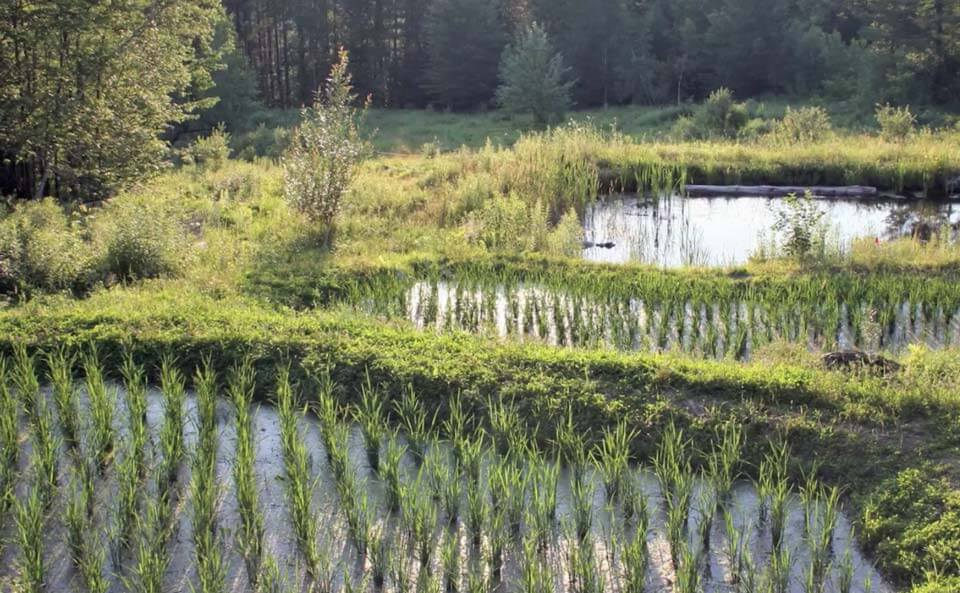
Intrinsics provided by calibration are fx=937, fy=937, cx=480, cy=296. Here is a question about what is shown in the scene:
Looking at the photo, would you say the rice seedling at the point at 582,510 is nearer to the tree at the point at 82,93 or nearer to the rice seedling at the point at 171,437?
the rice seedling at the point at 171,437

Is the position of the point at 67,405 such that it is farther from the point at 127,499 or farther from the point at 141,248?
the point at 141,248

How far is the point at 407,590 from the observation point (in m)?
4.61

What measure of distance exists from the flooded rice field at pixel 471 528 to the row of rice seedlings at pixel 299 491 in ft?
0.06

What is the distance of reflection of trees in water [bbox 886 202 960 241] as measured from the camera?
14.0 metres

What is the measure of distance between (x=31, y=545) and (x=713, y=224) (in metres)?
12.0

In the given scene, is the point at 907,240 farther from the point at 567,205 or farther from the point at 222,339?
the point at 222,339

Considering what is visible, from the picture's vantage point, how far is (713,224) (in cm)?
1488

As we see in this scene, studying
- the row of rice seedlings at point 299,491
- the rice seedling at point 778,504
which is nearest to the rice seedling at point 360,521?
the row of rice seedlings at point 299,491


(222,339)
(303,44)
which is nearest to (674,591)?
(222,339)

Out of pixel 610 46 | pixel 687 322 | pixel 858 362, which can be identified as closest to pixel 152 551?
pixel 858 362

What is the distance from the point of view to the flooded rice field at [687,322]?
836cm

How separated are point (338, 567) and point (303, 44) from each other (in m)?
41.6

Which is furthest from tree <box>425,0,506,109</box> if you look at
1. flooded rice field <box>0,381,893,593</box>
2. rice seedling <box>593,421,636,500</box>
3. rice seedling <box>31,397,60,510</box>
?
rice seedling <box>593,421,636,500</box>

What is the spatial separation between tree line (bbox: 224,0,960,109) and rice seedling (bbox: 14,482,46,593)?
3241 centimetres
